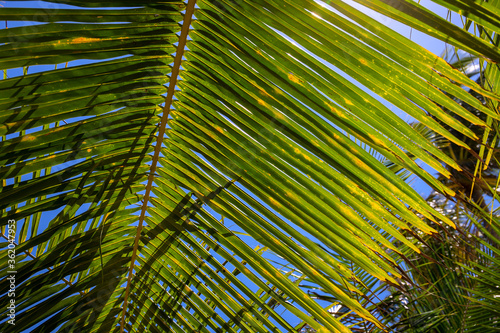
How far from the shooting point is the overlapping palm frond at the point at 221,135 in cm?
58

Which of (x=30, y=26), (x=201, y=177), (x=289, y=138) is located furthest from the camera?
(x=201, y=177)

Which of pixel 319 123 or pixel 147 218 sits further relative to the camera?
pixel 147 218

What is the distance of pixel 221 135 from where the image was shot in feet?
2.43

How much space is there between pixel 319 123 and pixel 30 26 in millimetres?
553

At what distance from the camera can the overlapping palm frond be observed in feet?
1.90

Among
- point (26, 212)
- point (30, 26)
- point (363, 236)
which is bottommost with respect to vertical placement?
point (363, 236)

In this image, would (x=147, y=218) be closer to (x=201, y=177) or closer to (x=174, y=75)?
(x=201, y=177)

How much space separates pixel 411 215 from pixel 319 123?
10.4 inches

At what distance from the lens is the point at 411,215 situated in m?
0.66

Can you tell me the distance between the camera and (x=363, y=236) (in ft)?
2.27

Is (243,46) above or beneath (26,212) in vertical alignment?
above

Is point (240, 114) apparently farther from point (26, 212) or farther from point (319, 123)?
point (26, 212)

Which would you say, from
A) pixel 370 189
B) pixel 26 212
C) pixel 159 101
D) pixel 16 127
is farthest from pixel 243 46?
pixel 26 212

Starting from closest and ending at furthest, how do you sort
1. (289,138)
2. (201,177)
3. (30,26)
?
(30,26) < (289,138) < (201,177)
